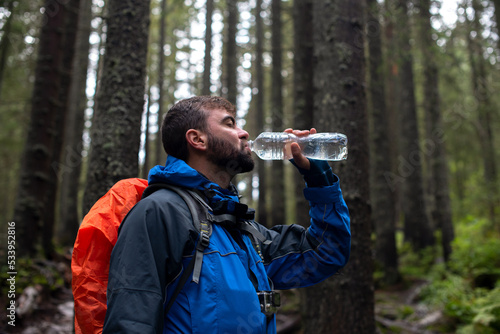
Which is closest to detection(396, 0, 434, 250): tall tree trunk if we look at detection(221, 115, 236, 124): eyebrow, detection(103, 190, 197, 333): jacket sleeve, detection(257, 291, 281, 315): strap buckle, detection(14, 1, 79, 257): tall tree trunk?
detection(14, 1, 79, 257): tall tree trunk

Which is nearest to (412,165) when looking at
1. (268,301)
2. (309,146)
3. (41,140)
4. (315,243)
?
(309,146)

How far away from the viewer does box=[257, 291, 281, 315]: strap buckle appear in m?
2.31

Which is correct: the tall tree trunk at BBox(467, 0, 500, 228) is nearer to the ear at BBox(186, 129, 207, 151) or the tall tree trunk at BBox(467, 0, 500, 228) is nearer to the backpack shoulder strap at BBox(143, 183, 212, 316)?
the ear at BBox(186, 129, 207, 151)

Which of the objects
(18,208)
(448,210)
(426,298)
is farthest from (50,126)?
(448,210)

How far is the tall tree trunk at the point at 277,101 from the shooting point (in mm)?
15328

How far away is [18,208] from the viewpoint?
758cm

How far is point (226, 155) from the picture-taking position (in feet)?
8.75

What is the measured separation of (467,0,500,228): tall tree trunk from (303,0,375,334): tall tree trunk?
874 centimetres

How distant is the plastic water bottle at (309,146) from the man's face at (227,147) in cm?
72

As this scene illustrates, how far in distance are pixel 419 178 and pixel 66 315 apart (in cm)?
1133

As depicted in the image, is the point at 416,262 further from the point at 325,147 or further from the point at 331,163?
the point at 325,147

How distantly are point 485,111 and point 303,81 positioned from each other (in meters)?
8.24

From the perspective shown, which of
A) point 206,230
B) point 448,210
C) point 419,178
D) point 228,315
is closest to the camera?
point 228,315

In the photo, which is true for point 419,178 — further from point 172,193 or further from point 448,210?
point 172,193
